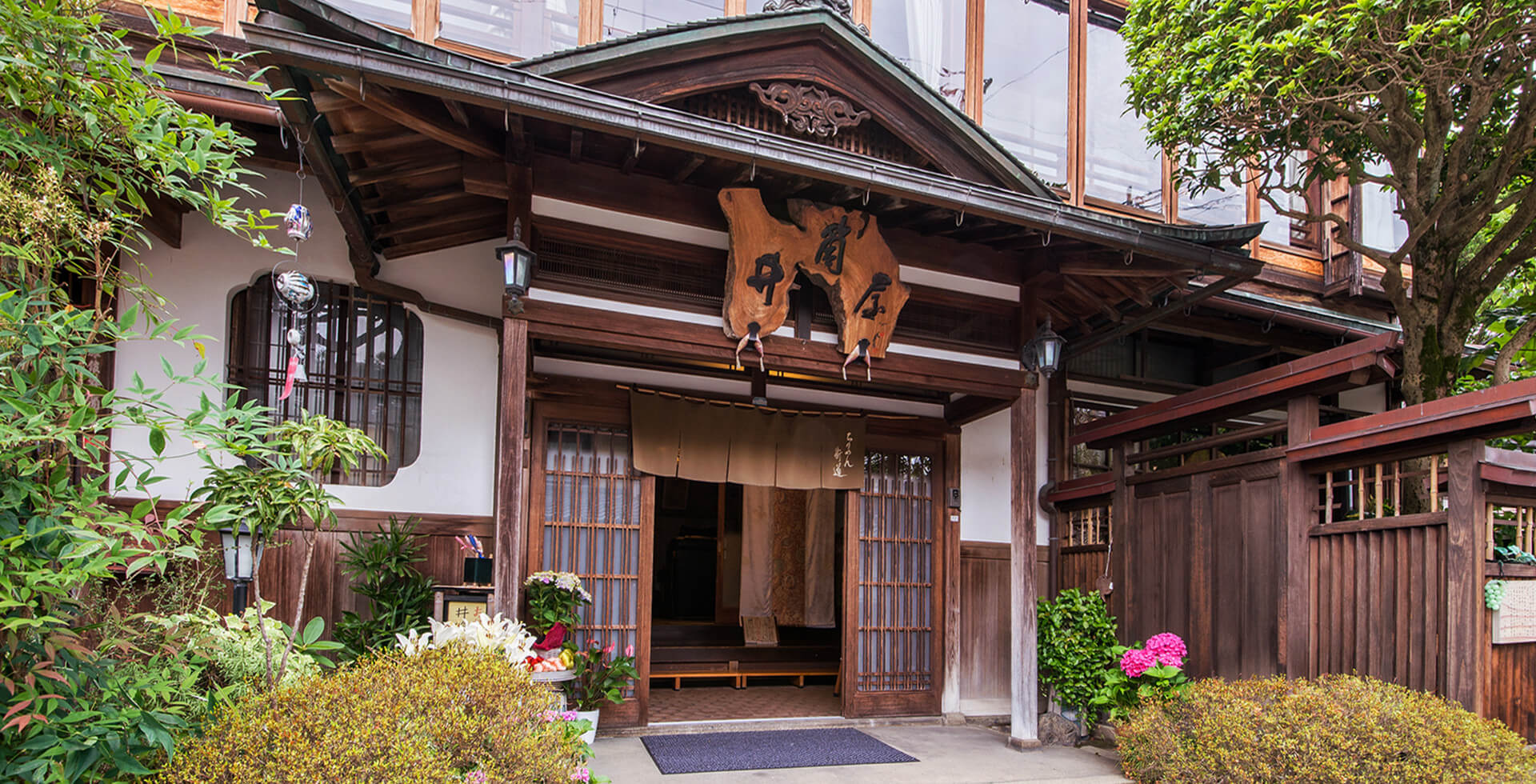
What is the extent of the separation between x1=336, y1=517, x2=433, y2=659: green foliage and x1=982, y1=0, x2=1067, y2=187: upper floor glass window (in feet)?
22.9

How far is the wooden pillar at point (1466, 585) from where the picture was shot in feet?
18.1

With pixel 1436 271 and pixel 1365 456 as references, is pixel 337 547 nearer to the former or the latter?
pixel 1365 456

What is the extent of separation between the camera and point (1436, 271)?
739 cm

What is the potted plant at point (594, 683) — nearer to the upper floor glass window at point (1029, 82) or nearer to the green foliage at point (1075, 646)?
the green foliage at point (1075, 646)

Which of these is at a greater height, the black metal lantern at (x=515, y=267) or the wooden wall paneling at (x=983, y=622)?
the black metal lantern at (x=515, y=267)

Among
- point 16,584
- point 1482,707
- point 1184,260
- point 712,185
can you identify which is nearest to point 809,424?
point 712,185

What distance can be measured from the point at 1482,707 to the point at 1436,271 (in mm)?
3527

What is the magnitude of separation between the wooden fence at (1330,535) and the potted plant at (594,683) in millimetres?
4343

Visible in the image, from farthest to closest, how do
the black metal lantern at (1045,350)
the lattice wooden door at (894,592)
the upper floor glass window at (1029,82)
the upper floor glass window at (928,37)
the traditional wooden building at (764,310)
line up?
the upper floor glass window at (1029,82), the upper floor glass window at (928,37), the lattice wooden door at (894,592), the black metal lantern at (1045,350), the traditional wooden building at (764,310)

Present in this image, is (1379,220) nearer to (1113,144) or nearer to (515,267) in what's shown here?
(1113,144)

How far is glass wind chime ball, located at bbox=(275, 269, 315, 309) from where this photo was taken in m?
6.14

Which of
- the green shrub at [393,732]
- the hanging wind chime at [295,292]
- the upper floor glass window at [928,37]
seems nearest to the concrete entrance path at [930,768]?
the green shrub at [393,732]

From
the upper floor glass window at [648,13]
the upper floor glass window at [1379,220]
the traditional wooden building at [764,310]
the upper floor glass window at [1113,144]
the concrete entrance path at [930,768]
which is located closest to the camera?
the traditional wooden building at [764,310]

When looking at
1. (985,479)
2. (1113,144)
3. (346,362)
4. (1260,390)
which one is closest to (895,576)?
(985,479)
